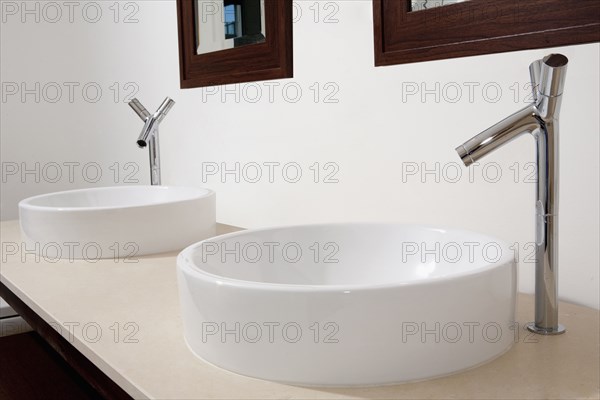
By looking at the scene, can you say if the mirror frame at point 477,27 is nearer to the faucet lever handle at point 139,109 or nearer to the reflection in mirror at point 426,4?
the reflection in mirror at point 426,4

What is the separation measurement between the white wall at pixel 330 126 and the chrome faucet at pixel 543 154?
0.14 metres

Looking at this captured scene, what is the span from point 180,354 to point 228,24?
104 centimetres

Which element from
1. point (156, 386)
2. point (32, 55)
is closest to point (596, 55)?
point (156, 386)

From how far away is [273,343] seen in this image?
2.26 ft

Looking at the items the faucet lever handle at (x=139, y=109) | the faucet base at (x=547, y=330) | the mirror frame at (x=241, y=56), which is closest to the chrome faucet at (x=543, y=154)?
the faucet base at (x=547, y=330)

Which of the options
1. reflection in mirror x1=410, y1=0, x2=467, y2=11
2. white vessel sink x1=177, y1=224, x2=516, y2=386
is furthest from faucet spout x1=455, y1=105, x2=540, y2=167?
reflection in mirror x1=410, y1=0, x2=467, y2=11

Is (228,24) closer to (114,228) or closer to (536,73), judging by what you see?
(114,228)

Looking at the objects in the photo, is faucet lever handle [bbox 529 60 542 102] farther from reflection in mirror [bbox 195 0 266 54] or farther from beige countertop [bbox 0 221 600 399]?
reflection in mirror [bbox 195 0 266 54]

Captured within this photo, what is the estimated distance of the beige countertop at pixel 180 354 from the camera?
0.66 metres

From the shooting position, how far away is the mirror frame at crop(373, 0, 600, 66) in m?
0.89

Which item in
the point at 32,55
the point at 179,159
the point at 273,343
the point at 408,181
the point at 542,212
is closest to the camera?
the point at 273,343

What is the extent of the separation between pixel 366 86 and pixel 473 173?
287mm

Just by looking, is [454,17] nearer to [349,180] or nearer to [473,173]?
[473,173]

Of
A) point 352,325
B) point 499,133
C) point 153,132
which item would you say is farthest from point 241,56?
point 352,325
